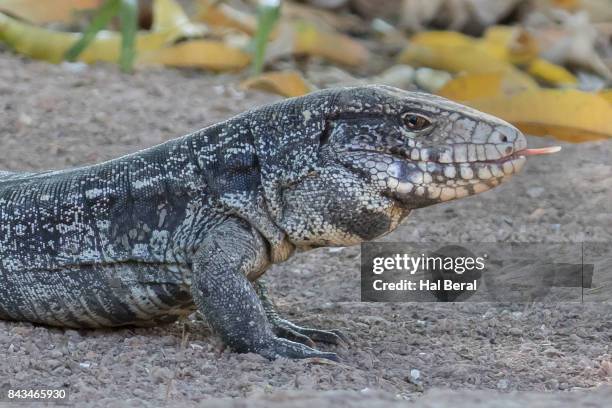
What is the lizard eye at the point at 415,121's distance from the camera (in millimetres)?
5273

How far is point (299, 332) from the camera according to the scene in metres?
5.78

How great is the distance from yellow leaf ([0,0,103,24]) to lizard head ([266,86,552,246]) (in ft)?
17.3

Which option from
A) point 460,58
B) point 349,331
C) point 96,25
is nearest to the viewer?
point 349,331

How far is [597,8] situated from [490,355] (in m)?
8.61

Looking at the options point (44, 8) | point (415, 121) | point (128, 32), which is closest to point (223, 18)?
point (44, 8)

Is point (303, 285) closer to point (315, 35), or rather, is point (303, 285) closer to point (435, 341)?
point (435, 341)

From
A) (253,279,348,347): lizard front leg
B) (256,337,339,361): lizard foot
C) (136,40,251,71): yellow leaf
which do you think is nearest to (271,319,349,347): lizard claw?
(253,279,348,347): lizard front leg

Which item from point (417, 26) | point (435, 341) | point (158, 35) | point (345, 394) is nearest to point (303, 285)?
point (435, 341)

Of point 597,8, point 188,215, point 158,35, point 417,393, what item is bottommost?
point 417,393

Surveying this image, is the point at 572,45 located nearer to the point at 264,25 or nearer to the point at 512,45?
the point at 512,45

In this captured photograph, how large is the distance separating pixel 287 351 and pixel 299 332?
48 cm

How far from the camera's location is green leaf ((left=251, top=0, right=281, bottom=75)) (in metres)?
9.52

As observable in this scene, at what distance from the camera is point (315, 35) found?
11047mm

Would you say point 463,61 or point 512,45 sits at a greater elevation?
point 512,45
